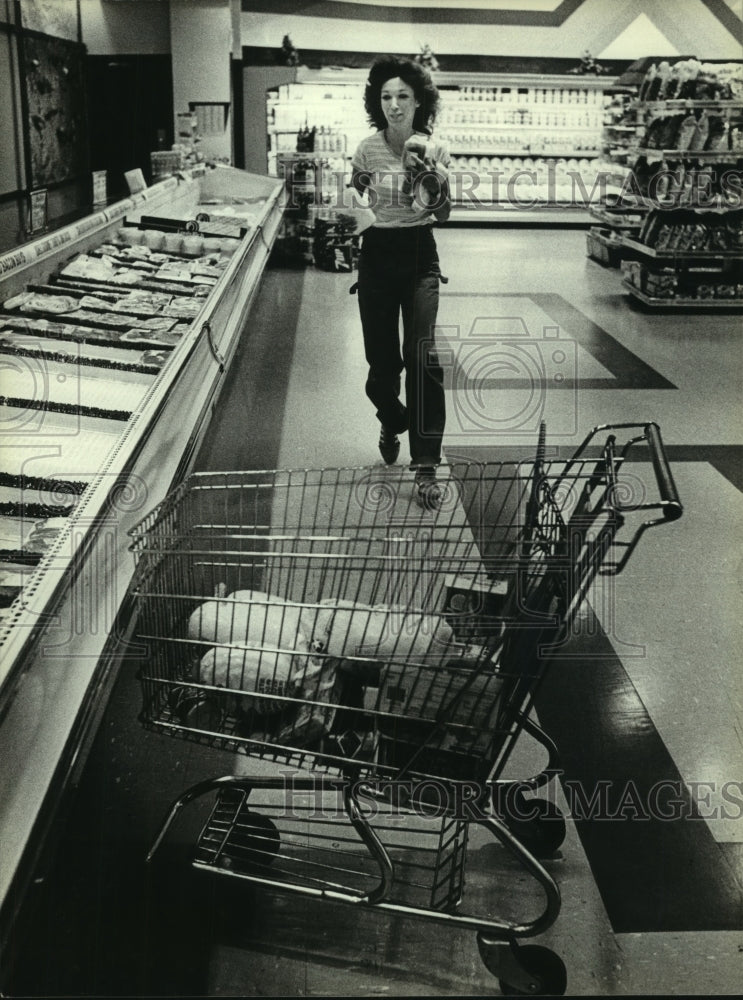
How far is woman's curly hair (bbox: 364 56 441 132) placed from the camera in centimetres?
429

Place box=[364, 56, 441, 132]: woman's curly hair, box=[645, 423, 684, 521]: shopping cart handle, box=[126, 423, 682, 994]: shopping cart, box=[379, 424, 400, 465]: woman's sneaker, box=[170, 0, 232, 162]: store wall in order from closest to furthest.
Answer: box=[645, 423, 684, 521]: shopping cart handle → box=[126, 423, 682, 994]: shopping cart → box=[364, 56, 441, 132]: woman's curly hair → box=[379, 424, 400, 465]: woman's sneaker → box=[170, 0, 232, 162]: store wall

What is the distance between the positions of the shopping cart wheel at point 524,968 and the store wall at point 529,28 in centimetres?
1451

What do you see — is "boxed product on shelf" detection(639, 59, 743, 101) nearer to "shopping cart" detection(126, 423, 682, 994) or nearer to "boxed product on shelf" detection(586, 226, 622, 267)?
"boxed product on shelf" detection(586, 226, 622, 267)

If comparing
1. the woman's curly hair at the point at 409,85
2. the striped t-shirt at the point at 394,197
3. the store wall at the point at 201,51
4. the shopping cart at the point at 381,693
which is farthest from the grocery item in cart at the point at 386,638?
the store wall at the point at 201,51

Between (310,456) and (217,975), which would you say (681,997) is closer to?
(217,975)

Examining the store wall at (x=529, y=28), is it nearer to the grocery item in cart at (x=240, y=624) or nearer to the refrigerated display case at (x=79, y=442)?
the refrigerated display case at (x=79, y=442)

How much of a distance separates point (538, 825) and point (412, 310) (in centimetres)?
261

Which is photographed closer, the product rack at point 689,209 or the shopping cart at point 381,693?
the shopping cart at point 381,693

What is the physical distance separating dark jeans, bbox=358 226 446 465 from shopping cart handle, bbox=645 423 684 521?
229 centimetres

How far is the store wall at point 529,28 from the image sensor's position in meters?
14.4

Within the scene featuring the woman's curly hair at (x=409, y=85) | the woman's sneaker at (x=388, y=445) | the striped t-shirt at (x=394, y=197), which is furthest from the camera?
the woman's sneaker at (x=388, y=445)

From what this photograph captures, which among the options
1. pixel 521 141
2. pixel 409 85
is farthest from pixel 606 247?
pixel 409 85

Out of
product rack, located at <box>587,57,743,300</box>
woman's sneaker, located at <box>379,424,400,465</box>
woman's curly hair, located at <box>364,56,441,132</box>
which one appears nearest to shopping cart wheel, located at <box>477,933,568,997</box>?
woman's sneaker, located at <box>379,424,400,465</box>

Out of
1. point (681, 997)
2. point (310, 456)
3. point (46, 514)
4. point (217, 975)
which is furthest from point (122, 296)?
point (681, 997)
